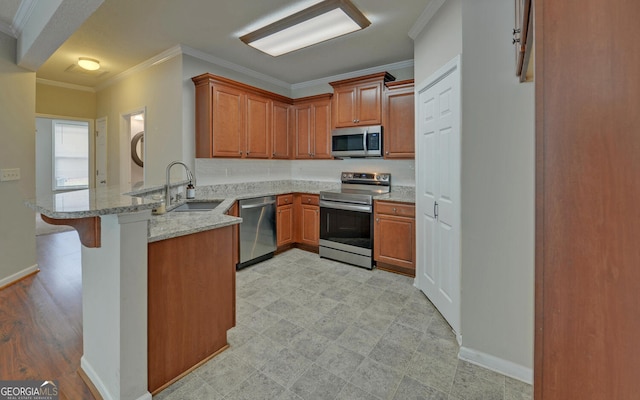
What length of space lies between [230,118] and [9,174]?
7.95ft

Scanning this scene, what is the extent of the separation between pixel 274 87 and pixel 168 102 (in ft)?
5.70

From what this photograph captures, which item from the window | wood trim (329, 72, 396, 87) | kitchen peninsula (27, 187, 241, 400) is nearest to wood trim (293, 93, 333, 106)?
wood trim (329, 72, 396, 87)

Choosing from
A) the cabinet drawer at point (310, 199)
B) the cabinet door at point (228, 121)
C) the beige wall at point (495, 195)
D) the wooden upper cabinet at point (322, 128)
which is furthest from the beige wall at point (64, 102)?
the beige wall at point (495, 195)

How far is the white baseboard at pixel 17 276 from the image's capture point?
3053mm

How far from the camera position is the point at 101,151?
533 cm

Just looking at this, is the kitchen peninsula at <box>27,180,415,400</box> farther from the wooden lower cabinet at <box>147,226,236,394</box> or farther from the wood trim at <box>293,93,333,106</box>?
the wood trim at <box>293,93,333,106</box>

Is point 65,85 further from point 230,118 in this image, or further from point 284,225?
point 284,225

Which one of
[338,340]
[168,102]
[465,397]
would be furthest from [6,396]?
[168,102]

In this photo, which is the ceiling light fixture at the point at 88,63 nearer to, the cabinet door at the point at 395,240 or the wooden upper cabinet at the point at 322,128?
the wooden upper cabinet at the point at 322,128

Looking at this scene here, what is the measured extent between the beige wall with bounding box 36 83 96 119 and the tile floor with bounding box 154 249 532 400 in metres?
4.72

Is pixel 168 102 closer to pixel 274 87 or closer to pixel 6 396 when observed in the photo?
pixel 274 87

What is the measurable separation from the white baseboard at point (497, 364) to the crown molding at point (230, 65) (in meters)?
4.16

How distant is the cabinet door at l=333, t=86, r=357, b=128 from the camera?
160 inches

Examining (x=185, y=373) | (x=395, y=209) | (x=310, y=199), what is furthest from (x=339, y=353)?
(x=310, y=199)
